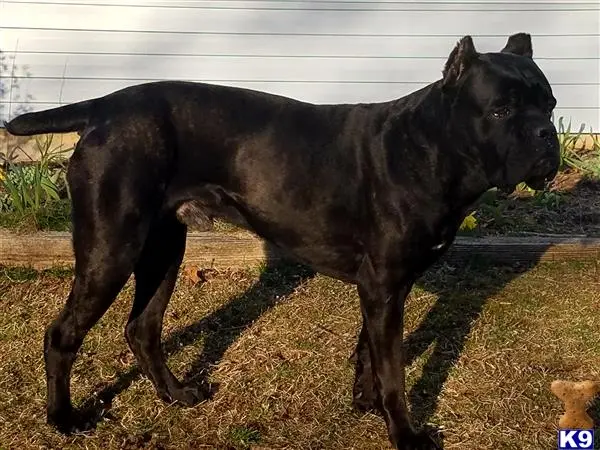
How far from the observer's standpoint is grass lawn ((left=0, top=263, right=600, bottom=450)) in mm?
3486

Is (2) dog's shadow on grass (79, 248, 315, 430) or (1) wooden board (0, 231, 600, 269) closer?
(2) dog's shadow on grass (79, 248, 315, 430)

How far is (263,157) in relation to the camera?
10.8ft

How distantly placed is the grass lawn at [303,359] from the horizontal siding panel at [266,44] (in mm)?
2677

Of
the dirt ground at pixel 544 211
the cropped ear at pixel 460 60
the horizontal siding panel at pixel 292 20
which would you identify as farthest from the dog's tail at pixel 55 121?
the horizontal siding panel at pixel 292 20

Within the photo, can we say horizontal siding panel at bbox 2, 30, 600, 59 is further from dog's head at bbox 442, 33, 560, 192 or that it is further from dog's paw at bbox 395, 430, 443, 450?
dog's paw at bbox 395, 430, 443, 450

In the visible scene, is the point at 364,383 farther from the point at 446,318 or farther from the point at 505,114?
the point at 505,114

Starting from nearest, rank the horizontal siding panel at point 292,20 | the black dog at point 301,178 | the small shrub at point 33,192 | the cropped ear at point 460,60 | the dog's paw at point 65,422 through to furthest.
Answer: the cropped ear at point 460,60
the black dog at point 301,178
the dog's paw at point 65,422
the small shrub at point 33,192
the horizontal siding panel at point 292,20

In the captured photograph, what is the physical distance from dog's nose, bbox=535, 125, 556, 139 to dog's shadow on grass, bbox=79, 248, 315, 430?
1862 mm

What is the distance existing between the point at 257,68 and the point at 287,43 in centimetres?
34

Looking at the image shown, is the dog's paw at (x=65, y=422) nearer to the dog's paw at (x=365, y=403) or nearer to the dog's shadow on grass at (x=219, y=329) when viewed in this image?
the dog's shadow on grass at (x=219, y=329)

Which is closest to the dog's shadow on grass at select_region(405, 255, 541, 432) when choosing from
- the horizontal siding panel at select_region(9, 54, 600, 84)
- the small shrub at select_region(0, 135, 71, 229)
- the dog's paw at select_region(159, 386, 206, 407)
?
the dog's paw at select_region(159, 386, 206, 407)

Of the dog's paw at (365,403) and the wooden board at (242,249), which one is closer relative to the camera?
the dog's paw at (365,403)

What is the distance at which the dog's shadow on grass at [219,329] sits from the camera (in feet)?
12.3

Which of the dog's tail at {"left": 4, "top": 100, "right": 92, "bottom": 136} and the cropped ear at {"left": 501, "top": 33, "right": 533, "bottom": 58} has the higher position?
the cropped ear at {"left": 501, "top": 33, "right": 533, "bottom": 58}
